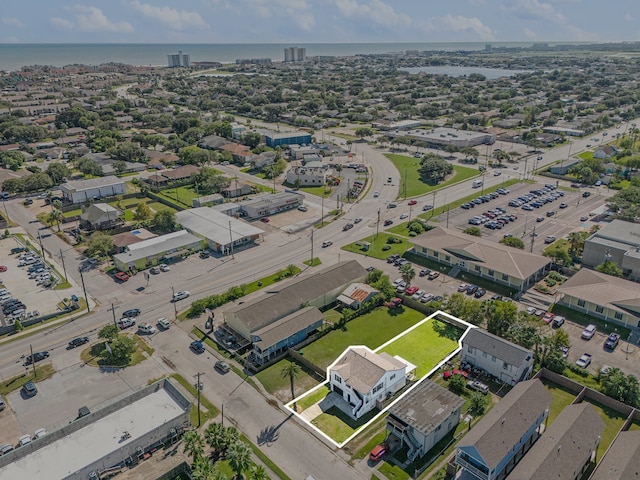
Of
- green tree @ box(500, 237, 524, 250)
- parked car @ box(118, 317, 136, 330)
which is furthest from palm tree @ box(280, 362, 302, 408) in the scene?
green tree @ box(500, 237, 524, 250)

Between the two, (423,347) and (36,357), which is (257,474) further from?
(36,357)

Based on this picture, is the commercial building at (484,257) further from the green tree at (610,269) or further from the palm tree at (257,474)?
the palm tree at (257,474)

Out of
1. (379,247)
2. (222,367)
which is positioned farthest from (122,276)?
(379,247)

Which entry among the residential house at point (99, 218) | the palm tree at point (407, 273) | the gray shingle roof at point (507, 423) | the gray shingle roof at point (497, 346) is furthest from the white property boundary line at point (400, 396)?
the residential house at point (99, 218)

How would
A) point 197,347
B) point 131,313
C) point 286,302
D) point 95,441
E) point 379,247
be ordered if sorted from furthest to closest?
1. point 379,247
2. point 131,313
3. point 286,302
4. point 197,347
5. point 95,441

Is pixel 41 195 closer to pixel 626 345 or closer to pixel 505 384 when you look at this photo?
pixel 505 384

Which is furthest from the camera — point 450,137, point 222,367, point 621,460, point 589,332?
point 450,137

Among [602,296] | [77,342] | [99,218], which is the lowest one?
[77,342]

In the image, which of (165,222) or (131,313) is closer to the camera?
(131,313)

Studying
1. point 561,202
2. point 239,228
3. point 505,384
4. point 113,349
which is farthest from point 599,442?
point 561,202
